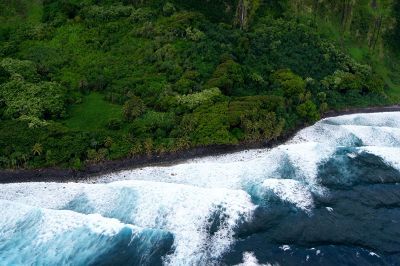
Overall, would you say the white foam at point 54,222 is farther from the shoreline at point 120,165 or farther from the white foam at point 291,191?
the white foam at point 291,191

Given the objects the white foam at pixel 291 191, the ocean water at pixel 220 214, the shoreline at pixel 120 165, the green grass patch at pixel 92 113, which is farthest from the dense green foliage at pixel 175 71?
the white foam at pixel 291 191

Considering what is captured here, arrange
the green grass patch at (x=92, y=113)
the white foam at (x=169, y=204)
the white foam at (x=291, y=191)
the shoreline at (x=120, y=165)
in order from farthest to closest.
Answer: the green grass patch at (x=92, y=113), the shoreline at (x=120, y=165), the white foam at (x=291, y=191), the white foam at (x=169, y=204)

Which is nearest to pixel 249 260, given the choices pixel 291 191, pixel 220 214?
pixel 220 214

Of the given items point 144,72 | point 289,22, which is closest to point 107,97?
point 144,72

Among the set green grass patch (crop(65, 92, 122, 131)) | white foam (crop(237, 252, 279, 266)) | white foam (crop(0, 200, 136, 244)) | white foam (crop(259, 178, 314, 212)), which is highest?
green grass patch (crop(65, 92, 122, 131))

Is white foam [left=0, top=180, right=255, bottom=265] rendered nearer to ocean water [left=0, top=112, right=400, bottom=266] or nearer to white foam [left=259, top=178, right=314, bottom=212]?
ocean water [left=0, top=112, right=400, bottom=266]

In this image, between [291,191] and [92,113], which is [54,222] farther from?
[291,191]

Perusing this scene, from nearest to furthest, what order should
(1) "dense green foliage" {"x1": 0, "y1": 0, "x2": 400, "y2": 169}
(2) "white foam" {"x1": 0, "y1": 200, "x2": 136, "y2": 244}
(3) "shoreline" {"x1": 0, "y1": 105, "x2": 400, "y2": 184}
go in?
(2) "white foam" {"x1": 0, "y1": 200, "x2": 136, "y2": 244}
(3) "shoreline" {"x1": 0, "y1": 105, "x2": 400, "y2": 184}
(1) "dense green foliage" {"x1": 0, "y1": 0, "x2": 400, "y2": 169}

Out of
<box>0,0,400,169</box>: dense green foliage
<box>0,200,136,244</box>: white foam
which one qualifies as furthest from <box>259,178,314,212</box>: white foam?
<box>0,200,136,244</box>: white foam
